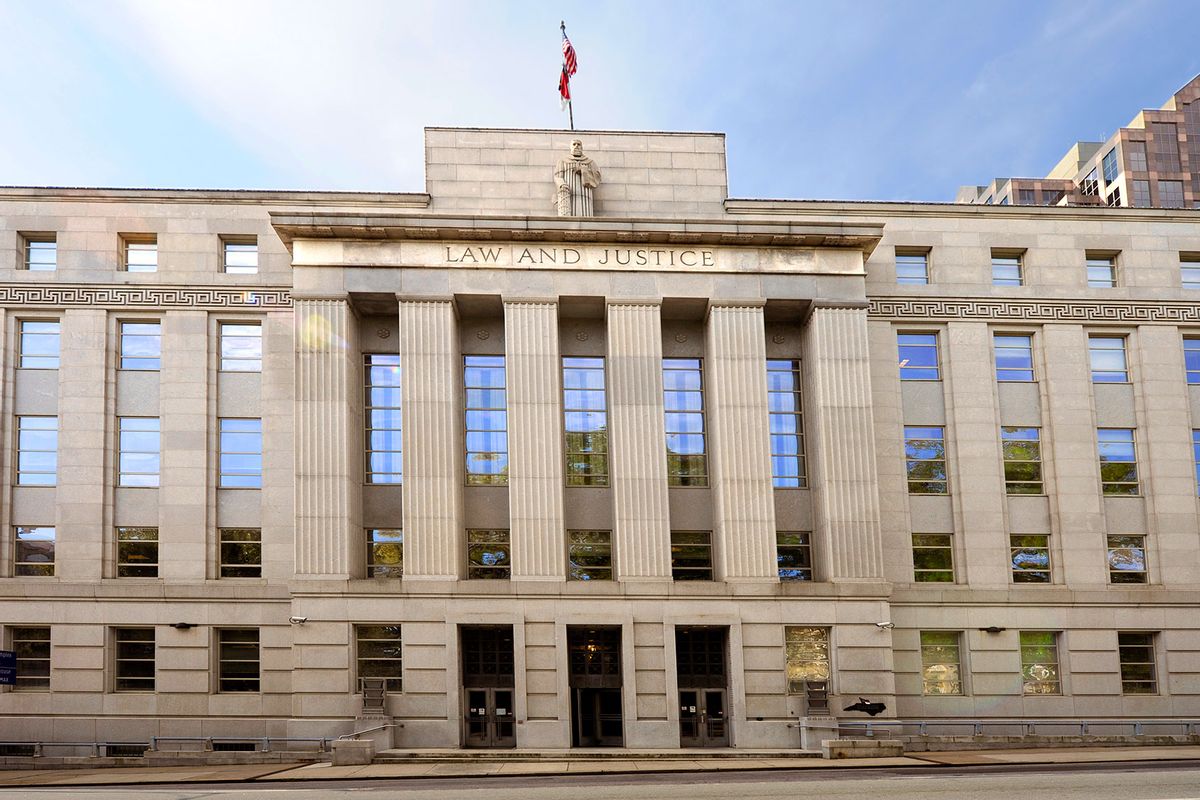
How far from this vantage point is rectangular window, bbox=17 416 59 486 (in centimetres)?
3772

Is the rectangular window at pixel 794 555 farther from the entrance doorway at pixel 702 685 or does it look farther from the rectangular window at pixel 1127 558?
the rectangular window at pixel 1127 558

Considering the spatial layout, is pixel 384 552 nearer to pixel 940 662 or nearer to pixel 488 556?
pixel 488 556

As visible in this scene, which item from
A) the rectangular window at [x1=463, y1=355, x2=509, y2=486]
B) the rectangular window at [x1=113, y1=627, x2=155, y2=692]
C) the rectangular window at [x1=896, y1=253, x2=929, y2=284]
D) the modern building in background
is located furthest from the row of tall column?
the modern building in background

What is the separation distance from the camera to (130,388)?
38.4m

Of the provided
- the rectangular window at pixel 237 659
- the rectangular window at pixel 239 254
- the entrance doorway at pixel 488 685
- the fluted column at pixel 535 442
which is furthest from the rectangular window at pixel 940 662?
the rectangular window at pixel 239 254

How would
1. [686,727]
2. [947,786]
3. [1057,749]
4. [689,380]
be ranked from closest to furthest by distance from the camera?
[947,786] < [1057,749] < [686,727] < [689,380]

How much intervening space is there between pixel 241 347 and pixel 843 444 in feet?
71.5

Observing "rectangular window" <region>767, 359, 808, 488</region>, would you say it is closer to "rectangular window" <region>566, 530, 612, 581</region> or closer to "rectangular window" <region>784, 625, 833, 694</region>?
"rectangular window" <region>784, 625, 833, 694</region>

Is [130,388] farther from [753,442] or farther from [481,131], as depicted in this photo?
[753,442]

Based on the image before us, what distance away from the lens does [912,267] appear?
41.2 metres

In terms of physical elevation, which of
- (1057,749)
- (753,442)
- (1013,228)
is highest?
(1013,228)

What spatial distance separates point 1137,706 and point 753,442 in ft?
54.3

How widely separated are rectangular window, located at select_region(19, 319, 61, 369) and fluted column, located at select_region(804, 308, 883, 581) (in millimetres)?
27161

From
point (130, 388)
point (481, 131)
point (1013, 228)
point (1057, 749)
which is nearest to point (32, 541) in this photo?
point (130, 388)
